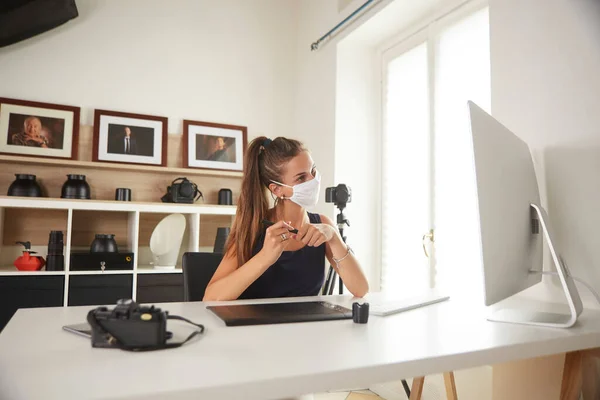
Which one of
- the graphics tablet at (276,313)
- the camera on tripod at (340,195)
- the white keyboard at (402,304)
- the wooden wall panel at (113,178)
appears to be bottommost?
the white keyboard at (402,304)

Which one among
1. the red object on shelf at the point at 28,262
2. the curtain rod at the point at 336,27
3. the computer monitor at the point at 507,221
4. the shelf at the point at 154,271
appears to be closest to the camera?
the computer monitor at the point at 507,221

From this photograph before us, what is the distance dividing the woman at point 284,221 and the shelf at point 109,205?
160cm

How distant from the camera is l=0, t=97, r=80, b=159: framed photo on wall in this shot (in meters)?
3.02

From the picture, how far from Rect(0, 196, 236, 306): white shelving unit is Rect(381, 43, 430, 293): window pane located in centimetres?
119

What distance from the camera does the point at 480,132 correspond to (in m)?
1.04

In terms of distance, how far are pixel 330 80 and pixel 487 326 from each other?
101 inches

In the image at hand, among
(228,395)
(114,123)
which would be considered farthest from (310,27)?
(228,395)

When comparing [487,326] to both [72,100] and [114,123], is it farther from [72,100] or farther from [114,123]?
[72,100]

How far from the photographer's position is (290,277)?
166cm

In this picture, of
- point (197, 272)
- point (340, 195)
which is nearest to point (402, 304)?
point (197, 272)

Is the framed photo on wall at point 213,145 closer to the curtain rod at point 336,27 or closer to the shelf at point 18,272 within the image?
the curtain rod at point 336,27

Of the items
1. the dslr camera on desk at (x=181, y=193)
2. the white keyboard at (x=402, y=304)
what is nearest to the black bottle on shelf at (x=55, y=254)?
the dslr camera on desk at (x=181, y=193)

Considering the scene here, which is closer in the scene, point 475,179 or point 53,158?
point 475,179

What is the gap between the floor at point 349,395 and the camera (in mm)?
2617
